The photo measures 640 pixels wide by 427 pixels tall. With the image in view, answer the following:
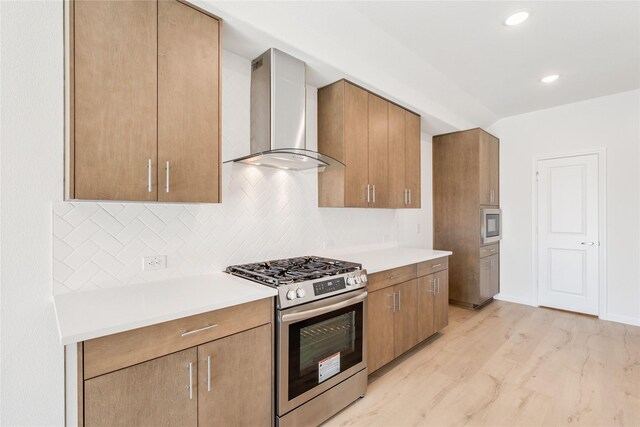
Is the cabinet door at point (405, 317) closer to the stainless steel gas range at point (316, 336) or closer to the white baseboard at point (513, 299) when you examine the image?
the stainless steel gas range at point (316, 336)

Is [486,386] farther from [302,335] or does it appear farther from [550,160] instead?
[550,160]

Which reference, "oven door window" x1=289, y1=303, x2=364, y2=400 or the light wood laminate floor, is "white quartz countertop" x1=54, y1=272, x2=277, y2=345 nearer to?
"oven door window" x1=289, y1=303, x2=364, y2=400

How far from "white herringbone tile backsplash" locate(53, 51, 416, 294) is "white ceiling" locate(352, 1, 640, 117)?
109cm

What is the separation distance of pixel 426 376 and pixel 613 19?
3129mm

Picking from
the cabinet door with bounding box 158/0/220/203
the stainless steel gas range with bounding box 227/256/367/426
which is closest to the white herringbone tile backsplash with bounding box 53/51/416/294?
the stainless steel gas range with bounding box 227/256/367/426

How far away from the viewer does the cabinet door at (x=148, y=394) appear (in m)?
1.26

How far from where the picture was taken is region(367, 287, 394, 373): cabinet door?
2.50m

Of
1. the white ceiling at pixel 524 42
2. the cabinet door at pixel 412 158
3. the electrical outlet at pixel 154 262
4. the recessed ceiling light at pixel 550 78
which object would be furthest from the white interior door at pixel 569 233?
the electrical outlet at pixel 154 262

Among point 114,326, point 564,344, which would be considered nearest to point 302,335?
point 114,326

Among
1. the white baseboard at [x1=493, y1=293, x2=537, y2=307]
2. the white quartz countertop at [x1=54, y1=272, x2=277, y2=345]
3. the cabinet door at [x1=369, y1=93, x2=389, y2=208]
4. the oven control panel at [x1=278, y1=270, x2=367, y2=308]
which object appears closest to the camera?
the white quartz countertop at [x1=54, y1=272, x2=277, y2=345]

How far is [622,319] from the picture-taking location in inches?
153

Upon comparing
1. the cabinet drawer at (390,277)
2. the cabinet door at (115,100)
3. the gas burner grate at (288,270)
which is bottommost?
the cabinet drawer at (390,277)

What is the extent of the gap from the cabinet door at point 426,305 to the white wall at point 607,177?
2.22m

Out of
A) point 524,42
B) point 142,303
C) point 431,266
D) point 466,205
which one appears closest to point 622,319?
point 466,205
